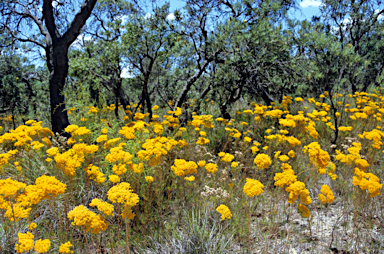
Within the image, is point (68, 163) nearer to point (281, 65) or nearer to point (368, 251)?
point (368, 251)

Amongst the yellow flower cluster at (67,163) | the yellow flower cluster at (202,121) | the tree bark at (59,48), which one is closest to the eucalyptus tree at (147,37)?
the tree bark at (59,48)

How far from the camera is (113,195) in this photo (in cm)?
189

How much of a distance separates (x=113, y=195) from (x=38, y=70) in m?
12.3

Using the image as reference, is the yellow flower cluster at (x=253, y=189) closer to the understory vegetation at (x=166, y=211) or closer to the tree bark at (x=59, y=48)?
the understory vegetation at (x=166, y=211)

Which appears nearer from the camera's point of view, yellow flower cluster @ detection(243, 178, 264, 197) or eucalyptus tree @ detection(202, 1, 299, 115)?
yellow flower cluster @ detection(243, 178, 264, 197)

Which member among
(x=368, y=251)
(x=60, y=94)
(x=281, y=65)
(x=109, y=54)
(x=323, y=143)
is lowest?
(x=368, y=251)

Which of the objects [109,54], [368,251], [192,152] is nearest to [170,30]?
[109,54]

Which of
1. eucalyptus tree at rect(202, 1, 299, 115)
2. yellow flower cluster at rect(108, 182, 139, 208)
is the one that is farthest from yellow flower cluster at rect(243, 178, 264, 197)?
eucalyptus tree at rect(202, 1, 299, 115)

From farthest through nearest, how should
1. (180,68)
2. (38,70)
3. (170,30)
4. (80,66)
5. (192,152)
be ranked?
1. (38,70)
2. (180,68)
3. (170,30)
4. (80,66)
5. (192,152)

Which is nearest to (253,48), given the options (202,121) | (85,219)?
(202,121)

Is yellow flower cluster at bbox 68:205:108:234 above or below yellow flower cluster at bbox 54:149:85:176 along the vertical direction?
below

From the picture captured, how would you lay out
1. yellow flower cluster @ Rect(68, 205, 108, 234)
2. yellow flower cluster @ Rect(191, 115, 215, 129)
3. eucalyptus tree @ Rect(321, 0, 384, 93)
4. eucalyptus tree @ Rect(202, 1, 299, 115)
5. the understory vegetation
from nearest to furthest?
yellow flower cluster @ Rect(68, 205, 108, 234)
the understory vegetation
yellow flower cluster @ Rect(191, 115, 215, 129)
eucalyptus tree @ Rect(202, 1, 299, 115)
eucalyptus tree @ Rect(321, 0, 384, 93)

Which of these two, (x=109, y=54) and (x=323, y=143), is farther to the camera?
(x=109, y=54)

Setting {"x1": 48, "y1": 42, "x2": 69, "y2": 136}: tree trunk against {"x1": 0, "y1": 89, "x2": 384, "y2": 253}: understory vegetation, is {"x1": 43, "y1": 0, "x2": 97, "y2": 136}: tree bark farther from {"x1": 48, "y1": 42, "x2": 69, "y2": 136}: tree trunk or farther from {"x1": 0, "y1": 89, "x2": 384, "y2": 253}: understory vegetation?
{"x1": 0, "y1": 89, "x2": 384, "y2": 253}: understory vegetation
